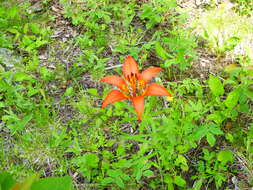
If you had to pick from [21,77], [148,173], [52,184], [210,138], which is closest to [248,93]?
[210,138]

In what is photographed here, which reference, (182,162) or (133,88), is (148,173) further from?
(133,88)

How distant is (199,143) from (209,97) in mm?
396

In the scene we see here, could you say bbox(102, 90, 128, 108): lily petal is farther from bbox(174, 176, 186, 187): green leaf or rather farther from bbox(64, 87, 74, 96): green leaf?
bbox(64, 87, 74, 96): green leaf

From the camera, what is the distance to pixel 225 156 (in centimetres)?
184

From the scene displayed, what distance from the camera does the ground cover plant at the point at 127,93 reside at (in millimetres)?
1828

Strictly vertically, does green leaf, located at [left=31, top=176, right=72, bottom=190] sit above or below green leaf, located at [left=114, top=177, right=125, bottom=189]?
above

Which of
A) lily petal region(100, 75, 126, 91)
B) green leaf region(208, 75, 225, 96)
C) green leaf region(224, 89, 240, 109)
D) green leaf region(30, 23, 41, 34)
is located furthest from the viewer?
green leaf region(30, 23, 41, 34)

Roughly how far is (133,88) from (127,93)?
64 millimetres

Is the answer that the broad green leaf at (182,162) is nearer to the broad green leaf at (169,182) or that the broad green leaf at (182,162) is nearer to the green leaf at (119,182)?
the broad green leaf at (169,182)

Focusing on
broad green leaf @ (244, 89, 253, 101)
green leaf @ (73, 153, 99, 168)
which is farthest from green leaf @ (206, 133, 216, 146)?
green leaf @ (73, 153, 99, 168)

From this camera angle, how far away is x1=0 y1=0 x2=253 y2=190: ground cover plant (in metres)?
1.83

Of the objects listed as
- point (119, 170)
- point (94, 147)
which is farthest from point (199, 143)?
point (94, 147)

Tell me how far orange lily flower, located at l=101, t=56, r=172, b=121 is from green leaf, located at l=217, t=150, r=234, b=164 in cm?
63

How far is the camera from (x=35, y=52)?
2.61 m
